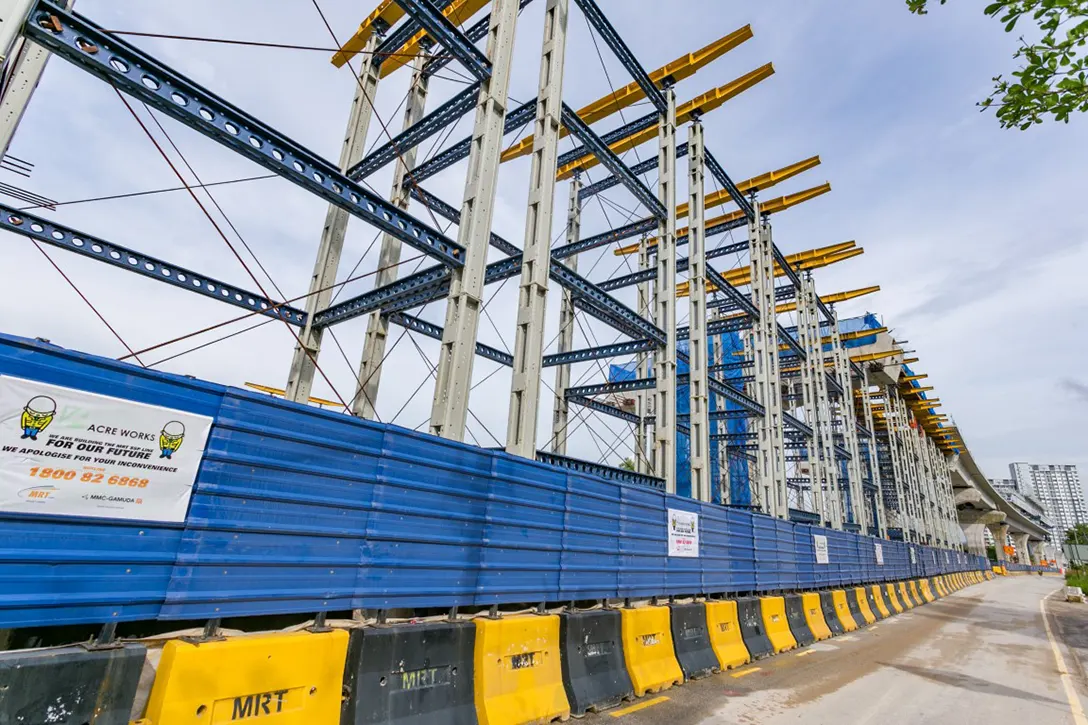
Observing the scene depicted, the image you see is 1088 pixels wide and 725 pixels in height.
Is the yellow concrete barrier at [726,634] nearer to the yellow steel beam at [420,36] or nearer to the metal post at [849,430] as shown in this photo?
the yellow steel beam at [420,36]

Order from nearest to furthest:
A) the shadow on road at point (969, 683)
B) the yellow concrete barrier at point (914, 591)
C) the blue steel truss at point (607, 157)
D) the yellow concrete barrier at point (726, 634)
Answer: the shadow on road at point (969, 683) < the yellow concrete barrier at point (726, 634) < the blue steel truss at point (607, 157) < the yellow concrete barrier at point (914, 591)

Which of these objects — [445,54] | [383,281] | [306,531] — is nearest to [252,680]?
[306,531]

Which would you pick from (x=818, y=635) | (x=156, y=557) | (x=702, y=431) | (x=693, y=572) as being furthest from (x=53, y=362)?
(x=702, y=431)

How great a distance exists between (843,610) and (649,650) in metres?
9.84

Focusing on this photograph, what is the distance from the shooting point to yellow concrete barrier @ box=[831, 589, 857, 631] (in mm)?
12977

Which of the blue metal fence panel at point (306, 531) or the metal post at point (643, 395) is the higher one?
the metal post at point (643, 395)

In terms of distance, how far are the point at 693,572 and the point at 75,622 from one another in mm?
7659

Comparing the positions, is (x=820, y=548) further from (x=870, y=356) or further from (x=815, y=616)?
(x=870, y=356)

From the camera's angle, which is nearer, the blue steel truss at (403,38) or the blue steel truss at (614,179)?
the blue steel truss at (403,38)

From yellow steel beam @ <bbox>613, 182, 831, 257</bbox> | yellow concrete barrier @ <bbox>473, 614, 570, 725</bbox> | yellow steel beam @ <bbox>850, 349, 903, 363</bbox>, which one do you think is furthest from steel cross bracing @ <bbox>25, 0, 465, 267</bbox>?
yellow steel beam @ <bbox>850, 349, 903, 363</bbox>

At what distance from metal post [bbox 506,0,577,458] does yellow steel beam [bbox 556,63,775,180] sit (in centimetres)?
606

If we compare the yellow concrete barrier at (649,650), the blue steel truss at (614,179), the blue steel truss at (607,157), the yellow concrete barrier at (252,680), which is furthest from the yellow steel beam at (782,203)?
the yellow concrete barrier at (252,680)

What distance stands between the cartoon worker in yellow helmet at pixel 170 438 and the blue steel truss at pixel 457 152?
10.2 m

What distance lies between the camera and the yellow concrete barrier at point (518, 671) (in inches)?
179
